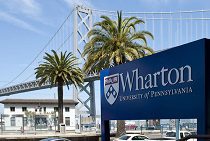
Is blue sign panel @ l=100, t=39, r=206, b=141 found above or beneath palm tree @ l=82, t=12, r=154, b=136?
beneath

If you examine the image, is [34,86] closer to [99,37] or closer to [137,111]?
[99,37]

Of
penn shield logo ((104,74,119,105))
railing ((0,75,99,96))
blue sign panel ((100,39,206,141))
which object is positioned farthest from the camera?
railing ((0,75,99,96))

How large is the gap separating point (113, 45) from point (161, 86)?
24262 mm

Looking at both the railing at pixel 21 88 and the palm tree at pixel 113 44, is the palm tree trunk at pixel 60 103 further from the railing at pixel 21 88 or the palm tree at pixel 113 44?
the railing at pixel 21 88

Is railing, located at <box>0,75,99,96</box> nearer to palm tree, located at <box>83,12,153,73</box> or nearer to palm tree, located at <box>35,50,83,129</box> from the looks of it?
palm tree, located at <box>35,50,83,129</box>

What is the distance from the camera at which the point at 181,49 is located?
34.7ft

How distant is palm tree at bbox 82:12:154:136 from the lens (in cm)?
3500

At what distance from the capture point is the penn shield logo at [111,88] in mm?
14188

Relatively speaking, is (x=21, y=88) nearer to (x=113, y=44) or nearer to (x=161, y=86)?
(x=113, y=44)

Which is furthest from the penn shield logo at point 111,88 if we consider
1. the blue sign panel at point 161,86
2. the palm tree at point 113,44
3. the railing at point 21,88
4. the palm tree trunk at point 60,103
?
the railing at point 21,88

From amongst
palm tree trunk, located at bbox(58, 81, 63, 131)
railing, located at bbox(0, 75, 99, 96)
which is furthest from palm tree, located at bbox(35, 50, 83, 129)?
railing, located at bbox(0, 75, 99, 96)

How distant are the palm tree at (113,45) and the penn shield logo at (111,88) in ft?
64.3

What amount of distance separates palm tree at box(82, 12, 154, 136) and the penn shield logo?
64.3 feet

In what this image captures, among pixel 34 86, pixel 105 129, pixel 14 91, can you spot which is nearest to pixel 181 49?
pixel 105 129
